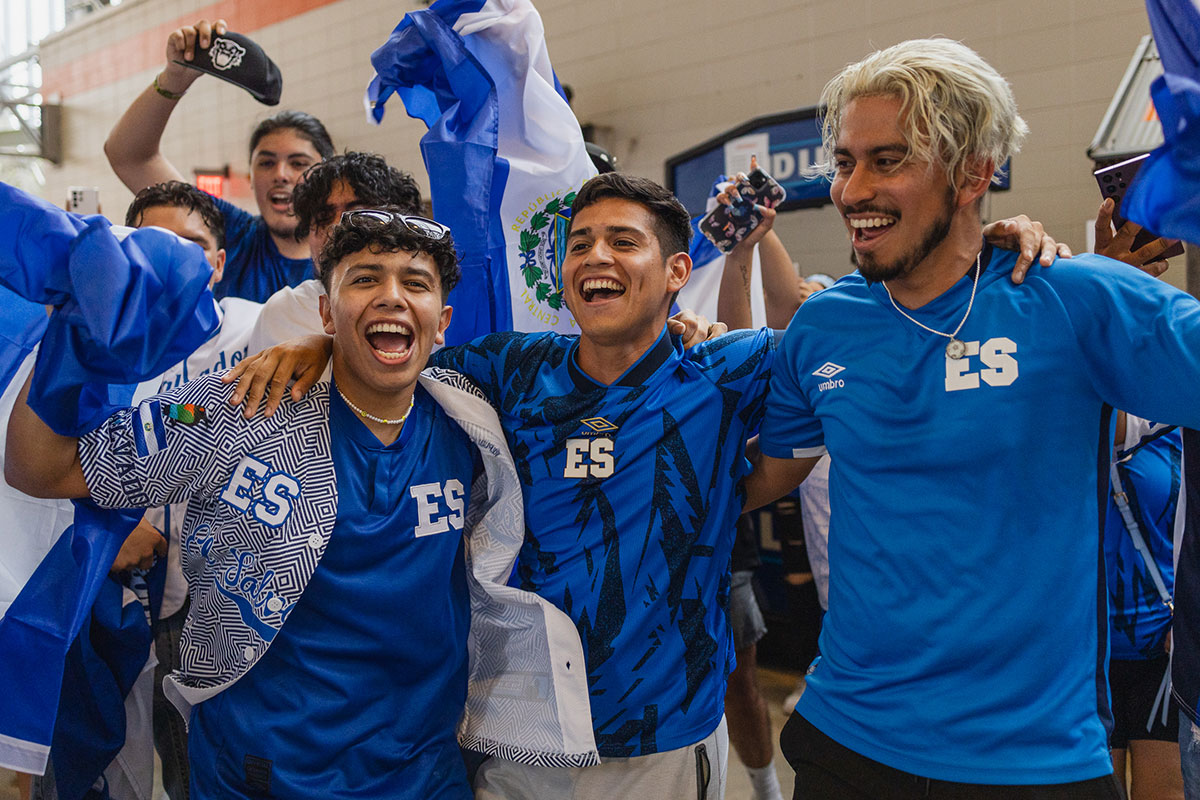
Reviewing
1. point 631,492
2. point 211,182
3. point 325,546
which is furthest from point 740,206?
point 211,182

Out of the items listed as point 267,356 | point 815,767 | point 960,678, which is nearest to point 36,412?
point 267,356

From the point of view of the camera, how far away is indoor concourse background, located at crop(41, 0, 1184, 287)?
4.93 meters

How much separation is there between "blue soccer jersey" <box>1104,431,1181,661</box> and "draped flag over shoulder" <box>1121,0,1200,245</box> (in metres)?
1.28

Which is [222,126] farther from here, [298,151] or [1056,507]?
[1056,507]

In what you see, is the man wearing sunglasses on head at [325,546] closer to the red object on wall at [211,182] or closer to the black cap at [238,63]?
the black cap at [238,63]

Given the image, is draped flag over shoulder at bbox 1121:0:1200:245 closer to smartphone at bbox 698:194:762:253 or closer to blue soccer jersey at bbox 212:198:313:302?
smartphone at bbox 698:194:762:253

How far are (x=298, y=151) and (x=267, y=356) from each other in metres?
1.74

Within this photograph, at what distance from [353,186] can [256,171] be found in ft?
A: 3.41

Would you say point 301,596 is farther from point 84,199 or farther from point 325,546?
point 84,199

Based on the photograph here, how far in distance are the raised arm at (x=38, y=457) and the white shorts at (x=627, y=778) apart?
96 centimetres

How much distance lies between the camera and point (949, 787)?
4.66 ft

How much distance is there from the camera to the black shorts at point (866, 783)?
4.51 ft

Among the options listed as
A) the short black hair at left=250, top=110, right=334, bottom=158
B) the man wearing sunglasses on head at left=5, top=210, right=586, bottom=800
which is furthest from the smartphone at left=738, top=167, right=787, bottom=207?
the short black hair at left=250, top=110, right=334, bottom=158

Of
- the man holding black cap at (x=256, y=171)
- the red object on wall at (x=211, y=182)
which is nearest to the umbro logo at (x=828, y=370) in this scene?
the man holding black cap at (x=256, y=171)
